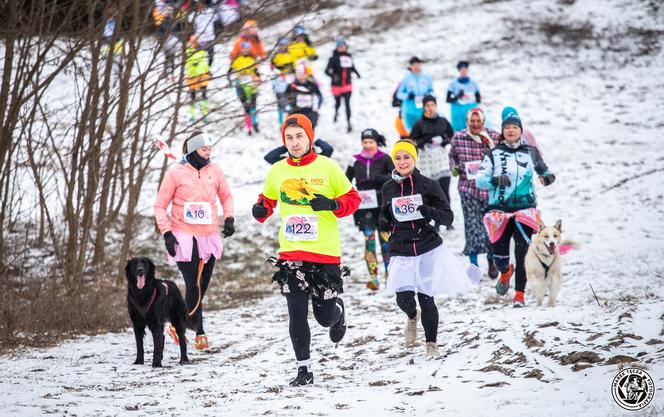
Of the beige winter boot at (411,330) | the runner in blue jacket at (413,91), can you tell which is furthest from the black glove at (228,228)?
the runner in blue jacket at (413,91)

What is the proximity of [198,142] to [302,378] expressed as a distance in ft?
8.64

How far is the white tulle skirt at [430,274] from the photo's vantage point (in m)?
6.01

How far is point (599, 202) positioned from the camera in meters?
13.0

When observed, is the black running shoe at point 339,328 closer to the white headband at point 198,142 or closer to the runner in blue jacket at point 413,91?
the white headband at point 198,142

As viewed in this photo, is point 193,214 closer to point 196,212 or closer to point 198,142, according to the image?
point 196,212

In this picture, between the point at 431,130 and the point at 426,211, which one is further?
the point at 431,130

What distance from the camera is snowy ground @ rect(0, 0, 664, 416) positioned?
4652 mm

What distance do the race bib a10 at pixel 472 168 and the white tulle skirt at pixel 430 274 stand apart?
12.8ft

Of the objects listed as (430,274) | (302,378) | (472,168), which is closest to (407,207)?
(430,274)

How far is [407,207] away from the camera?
6188 millimetres

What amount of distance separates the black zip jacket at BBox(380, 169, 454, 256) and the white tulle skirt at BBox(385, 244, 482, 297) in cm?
7

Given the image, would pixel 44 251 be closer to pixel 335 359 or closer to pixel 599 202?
pixel 335 359

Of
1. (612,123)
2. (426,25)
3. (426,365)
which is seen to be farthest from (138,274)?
(426,25)

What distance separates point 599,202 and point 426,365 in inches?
328
